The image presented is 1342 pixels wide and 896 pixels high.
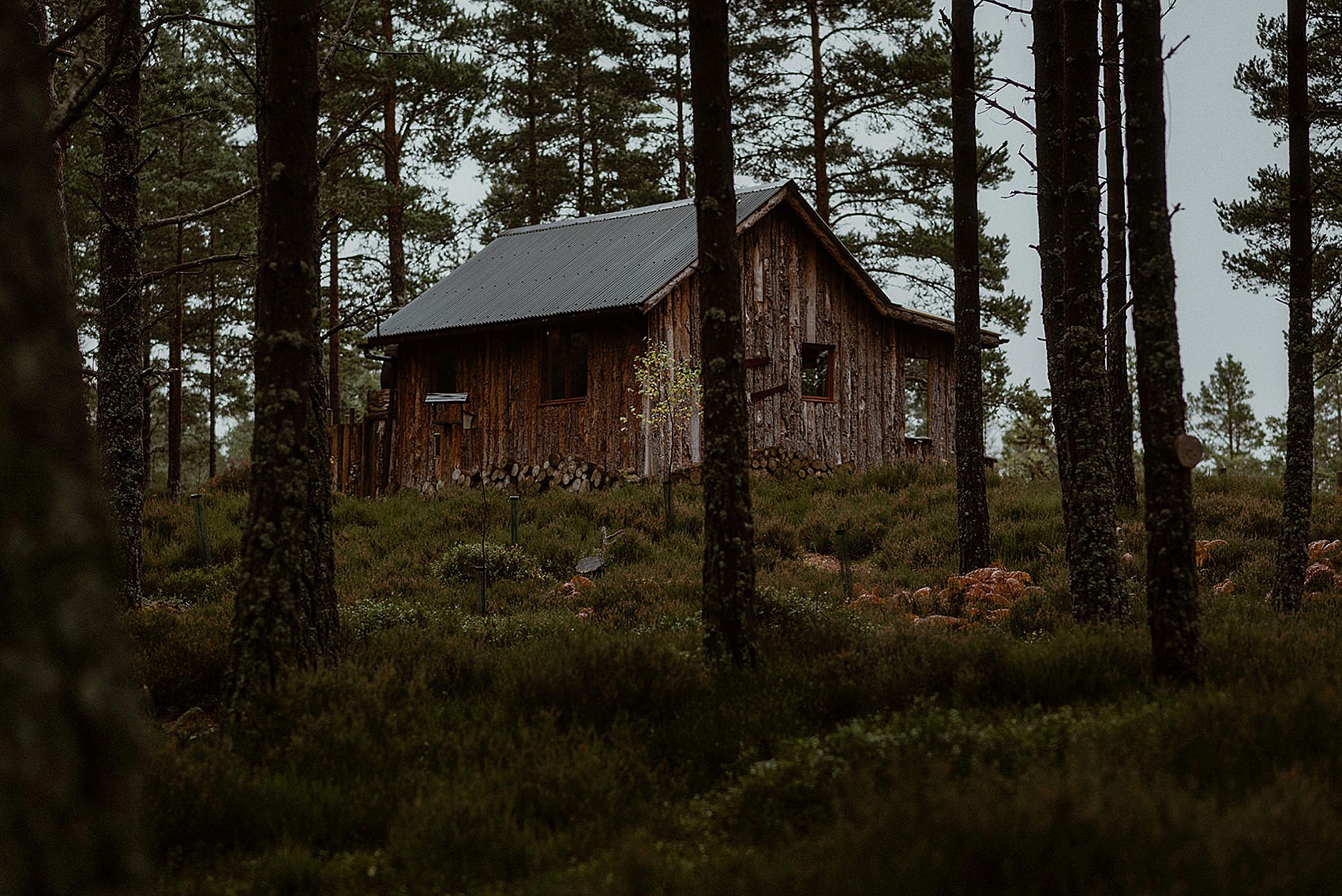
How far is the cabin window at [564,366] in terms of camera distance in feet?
67.4

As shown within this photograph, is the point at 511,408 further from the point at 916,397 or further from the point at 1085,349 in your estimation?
the point at 916,397

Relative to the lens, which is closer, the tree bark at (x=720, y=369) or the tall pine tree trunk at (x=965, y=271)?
the tree bark at (x=720, y=369)

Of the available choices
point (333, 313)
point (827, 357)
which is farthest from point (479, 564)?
point (333, 313)

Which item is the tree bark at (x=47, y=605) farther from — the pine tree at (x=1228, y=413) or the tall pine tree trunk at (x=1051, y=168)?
the pine tree at (x=1228, y=413)

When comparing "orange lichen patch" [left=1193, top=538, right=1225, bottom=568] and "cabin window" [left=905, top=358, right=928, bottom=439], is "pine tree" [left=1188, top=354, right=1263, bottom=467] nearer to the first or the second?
"cabin window" [left=905, top=358, right=928, bottom=439]

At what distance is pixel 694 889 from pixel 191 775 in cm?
289

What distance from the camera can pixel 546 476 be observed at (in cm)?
2042

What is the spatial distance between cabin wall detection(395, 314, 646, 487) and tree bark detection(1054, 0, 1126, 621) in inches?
462

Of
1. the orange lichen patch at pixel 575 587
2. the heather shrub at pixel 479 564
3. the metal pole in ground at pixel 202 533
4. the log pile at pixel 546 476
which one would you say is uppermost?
the log pile at pixel 546 476

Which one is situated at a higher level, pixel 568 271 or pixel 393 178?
pixel 393 178

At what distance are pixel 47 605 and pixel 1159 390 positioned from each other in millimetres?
6116

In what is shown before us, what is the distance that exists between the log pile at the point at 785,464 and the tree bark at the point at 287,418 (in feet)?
44.6

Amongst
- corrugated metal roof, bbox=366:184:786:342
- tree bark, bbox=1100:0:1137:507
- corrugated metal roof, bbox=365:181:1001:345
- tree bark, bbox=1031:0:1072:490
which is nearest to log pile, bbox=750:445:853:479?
corrugated metal roof, bbox=365:181:1001:345

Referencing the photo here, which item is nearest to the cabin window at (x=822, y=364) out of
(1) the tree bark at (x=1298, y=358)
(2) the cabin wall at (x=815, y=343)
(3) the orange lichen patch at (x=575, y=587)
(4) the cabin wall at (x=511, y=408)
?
(2) the cabin wall at (x=815, y=343)
